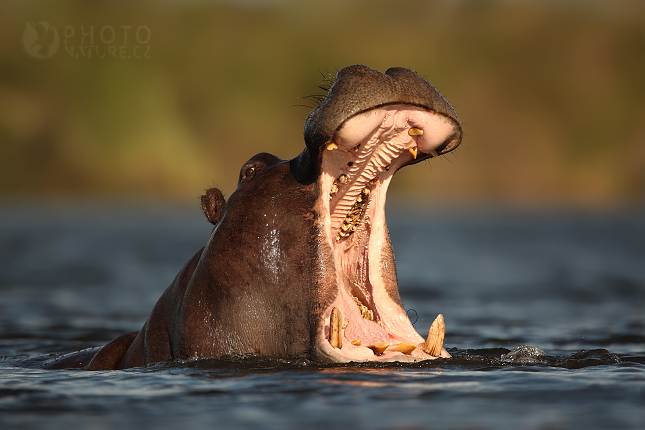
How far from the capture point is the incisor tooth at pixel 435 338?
509 centimetres

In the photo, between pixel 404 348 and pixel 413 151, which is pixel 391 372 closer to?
pixel 404 348

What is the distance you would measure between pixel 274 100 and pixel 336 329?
4414 inches

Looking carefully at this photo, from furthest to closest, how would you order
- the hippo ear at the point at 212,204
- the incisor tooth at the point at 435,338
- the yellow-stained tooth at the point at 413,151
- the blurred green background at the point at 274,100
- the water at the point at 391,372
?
the blurred green background at the point at 274,100 → the hippo ear at the point at 212,204 → the yellow-stained tooth at the point at 413,151 → the incisor tooth at the point at 435,338 → the water at the point at 391,372

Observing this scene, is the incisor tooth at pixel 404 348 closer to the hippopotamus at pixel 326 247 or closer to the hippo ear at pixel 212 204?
the hippopotamus at pixel 326 247

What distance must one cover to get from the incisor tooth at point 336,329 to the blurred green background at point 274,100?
9516 cm

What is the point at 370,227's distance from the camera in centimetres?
547

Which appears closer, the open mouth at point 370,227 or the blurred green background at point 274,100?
the open mouth at point 370,227

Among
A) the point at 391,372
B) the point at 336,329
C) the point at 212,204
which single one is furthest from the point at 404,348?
the point at 212,204

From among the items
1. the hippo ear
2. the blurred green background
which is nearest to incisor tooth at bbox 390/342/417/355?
the hippo ear

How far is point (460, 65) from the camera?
12075 cm

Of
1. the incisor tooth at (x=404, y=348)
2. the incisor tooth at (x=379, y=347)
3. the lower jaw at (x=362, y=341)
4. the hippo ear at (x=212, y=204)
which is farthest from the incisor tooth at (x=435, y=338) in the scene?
the hippo ear at (x=212, y=204)

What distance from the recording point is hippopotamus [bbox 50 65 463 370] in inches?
194

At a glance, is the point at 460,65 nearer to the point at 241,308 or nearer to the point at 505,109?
the point at 505,109

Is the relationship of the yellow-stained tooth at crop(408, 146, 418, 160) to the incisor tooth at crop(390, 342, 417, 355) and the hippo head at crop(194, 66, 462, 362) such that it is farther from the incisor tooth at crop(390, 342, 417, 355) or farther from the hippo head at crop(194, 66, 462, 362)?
the incisor tooth at crop(390, 342, 417, 355)
